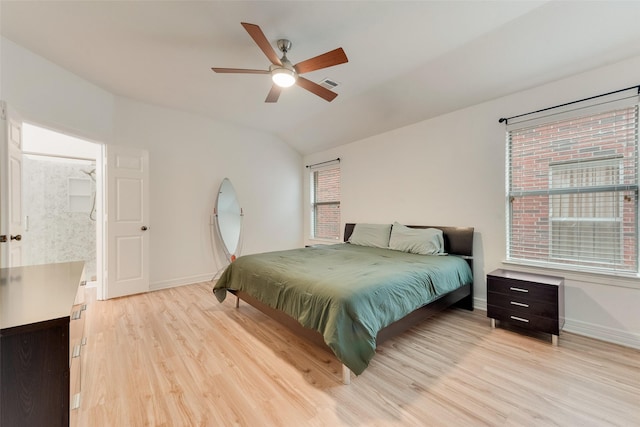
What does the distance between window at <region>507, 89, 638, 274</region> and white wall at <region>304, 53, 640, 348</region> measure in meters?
0.13

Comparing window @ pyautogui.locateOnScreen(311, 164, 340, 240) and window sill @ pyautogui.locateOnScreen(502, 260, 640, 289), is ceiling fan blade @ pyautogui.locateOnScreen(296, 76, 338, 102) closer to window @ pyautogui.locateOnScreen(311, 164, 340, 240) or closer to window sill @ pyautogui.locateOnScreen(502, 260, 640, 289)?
window @ pyautogui.locateOnScreen(311, 164, 340, 240)

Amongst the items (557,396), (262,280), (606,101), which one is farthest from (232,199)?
(606,101)

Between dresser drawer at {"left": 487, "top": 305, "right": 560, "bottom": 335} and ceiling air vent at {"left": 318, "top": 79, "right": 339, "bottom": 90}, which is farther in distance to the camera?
ceiling air vent at {"left": 318, "top": 79, "right": 339, "bottom": 90}

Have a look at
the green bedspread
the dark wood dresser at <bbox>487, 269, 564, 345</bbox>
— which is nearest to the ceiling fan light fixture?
the green bedspread

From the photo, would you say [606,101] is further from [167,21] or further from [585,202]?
[167,21]

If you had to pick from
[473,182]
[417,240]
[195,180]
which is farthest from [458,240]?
[195,180]

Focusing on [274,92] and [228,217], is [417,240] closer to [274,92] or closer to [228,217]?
[274,92]

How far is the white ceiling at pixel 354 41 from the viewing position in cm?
200

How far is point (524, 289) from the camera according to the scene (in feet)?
7.75

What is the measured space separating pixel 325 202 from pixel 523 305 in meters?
3.62

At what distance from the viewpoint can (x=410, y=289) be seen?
2137mm

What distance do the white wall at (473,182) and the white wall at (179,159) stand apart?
1.41 meters

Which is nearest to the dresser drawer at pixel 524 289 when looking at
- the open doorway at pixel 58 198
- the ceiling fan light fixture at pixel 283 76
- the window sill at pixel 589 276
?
the window sill at pixel 589 276

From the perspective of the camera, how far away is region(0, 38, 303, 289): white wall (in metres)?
2.57
